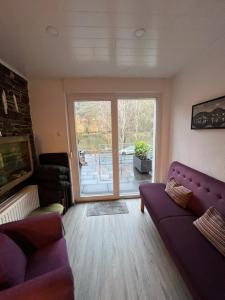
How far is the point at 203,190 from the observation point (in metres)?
1.72

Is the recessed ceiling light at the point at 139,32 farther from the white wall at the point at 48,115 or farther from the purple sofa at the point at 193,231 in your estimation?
the purple sofa at the point at 193,231

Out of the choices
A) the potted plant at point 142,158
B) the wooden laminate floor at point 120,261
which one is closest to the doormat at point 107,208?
the wooden laminate floor at point 120,261

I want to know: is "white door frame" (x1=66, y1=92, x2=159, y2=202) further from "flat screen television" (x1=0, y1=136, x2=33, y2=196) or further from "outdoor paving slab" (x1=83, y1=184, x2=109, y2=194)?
"flat screen television" (x1=0, y1=136, x2=33, y2=196)

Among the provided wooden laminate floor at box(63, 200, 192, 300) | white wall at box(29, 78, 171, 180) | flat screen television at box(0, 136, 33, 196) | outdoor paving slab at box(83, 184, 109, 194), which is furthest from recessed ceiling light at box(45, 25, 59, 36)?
outdoor paving slab at box(83, 184, 109, 194)

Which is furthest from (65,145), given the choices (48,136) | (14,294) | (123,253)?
(14,294)

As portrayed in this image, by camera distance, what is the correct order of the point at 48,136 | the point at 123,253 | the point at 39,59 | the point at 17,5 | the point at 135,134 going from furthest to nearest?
1. the point at 135,134
2. the point at 48,136
3. the point at 39,59
4. the point at 123,253
5. the point at 17,5

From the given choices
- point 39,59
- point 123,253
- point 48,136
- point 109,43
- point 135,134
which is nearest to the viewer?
point 109,43

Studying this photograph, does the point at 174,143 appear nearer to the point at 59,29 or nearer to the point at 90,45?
the point at 90,45

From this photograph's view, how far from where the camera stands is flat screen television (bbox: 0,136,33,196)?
5.90 ft

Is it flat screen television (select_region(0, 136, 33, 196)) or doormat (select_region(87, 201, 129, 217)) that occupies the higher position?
flat screen television (select_region(0, 136, 33, 196))

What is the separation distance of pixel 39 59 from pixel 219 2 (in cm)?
190

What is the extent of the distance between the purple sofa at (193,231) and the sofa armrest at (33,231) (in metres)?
1.06

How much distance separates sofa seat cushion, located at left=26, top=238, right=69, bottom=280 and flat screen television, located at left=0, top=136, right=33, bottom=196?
0.87 m

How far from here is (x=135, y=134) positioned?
9.70ft
